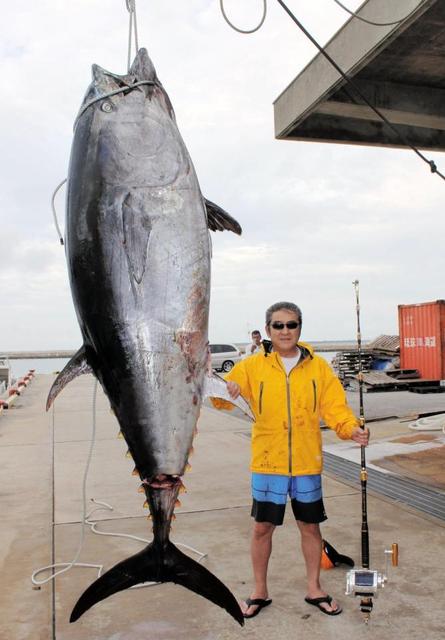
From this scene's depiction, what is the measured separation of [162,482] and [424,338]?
15.9 m

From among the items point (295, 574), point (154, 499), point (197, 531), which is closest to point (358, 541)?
point (295, 574)

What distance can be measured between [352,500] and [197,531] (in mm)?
1537

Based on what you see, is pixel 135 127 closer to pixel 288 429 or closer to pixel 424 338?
pixel 288 429

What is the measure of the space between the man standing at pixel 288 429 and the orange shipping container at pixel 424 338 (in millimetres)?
13896

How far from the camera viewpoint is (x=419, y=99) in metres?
8.20

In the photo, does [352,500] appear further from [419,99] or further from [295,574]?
[419,99]

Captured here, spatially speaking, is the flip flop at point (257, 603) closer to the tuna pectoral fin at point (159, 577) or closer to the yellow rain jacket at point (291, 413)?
the yellow rain jacket at point (291, 413)

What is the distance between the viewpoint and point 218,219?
237 centimetres

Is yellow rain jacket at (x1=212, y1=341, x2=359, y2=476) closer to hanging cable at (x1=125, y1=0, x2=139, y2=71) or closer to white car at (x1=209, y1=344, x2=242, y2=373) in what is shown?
hanging cable at (x1=125, y1=0, x2=139, y2=71)

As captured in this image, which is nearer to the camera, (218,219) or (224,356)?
(218,219)

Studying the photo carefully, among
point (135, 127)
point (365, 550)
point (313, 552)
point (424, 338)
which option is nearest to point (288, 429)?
point (313, 552)

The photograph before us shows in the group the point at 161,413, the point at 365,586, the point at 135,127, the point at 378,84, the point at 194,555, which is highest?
the point at 378,84

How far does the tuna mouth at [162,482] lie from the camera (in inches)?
90.7

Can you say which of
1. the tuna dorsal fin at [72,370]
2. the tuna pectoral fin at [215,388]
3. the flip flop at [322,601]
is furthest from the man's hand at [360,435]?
the tuna dorsal fin at [72,370]
